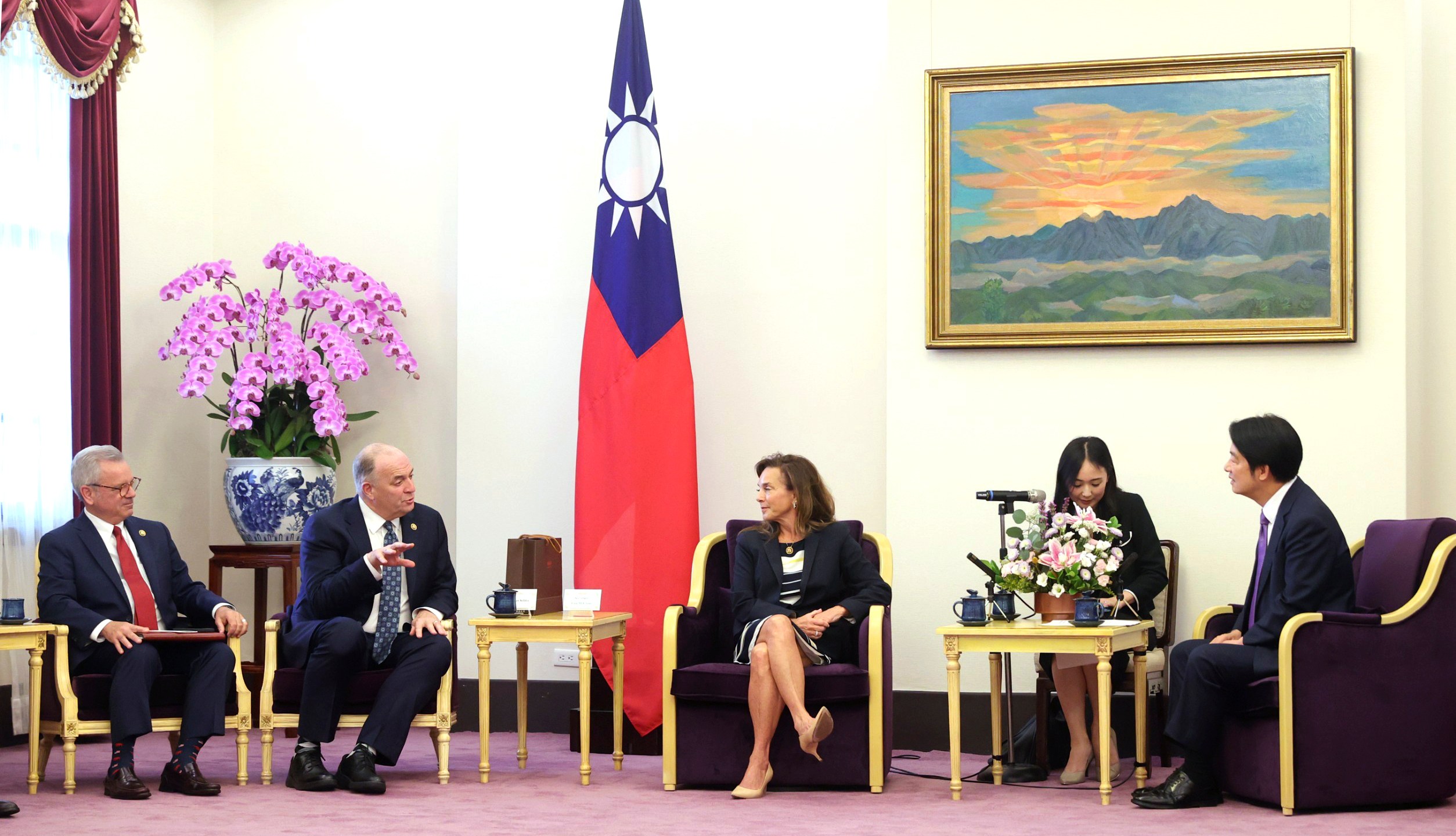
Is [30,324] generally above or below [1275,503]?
above

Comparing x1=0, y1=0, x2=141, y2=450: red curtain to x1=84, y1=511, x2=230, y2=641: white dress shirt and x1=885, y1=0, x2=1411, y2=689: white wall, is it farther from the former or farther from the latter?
x1=885, y1=0, x2=1411, y2=689: white wall

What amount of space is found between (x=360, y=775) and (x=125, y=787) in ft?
2.27

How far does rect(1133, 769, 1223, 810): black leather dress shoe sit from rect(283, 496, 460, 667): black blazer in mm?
2333

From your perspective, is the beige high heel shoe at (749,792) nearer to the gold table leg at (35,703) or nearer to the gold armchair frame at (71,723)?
the gold armchair frame at (71,723)

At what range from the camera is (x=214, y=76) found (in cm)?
709

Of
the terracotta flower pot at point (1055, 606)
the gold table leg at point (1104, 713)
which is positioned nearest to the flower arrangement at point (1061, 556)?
the terracotta flower pot at point (1055, 606)

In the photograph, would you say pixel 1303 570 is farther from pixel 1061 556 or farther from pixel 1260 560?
pixel 1061 556

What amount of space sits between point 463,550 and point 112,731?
6.52ft

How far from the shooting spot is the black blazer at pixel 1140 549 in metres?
5.07

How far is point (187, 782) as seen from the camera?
462 cm

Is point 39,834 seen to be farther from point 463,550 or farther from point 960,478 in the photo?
point 960,478

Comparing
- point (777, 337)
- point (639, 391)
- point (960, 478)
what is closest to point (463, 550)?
point (639, 391)

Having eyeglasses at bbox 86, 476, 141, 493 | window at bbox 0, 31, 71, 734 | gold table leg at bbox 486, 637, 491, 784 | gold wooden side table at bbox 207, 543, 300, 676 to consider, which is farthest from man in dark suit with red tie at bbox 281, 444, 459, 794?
window at bbox 0, 31, 71, 734

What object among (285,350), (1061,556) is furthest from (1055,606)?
(285,350)
